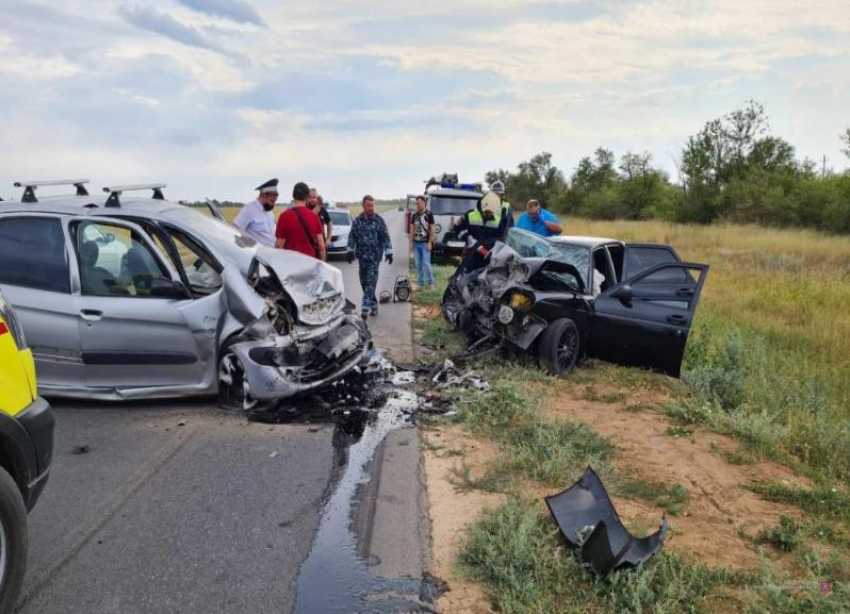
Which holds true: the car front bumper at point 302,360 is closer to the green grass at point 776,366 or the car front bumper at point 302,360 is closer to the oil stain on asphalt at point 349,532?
the oil stain on asphalt at point 349,532

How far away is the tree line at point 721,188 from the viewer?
102ft

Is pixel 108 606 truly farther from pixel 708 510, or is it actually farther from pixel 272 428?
pixel 708 510

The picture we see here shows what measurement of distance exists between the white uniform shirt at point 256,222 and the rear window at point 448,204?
9580mm

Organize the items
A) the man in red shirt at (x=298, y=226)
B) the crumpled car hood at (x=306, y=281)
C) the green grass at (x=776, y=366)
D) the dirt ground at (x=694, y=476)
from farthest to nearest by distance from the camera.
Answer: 1. the man in red shirt at (x=298, y=226)
2. the crumpled car hood at (x=306, y=281)
3. the green grass at (x=776, y=366)
4. the dirt ground at (x=694, y=476)

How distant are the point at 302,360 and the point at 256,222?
11.0ft

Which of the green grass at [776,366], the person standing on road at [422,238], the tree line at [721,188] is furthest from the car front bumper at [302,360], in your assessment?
the tree line at [721,188]

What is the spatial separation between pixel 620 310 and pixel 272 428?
4028 millimetres

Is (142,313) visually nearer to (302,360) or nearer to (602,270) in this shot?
(302,360)

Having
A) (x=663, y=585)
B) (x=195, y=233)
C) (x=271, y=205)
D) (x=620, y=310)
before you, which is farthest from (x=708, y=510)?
(x=271, y=205)

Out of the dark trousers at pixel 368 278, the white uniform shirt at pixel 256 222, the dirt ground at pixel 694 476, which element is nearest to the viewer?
the dirt ground at pixel 694 476

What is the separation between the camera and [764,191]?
3422 cm

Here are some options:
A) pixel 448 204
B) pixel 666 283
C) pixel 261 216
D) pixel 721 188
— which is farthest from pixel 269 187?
pixel 721 188

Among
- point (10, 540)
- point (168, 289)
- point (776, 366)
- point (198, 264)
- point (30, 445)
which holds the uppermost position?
point (198, 264)

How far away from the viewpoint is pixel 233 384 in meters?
5.66
